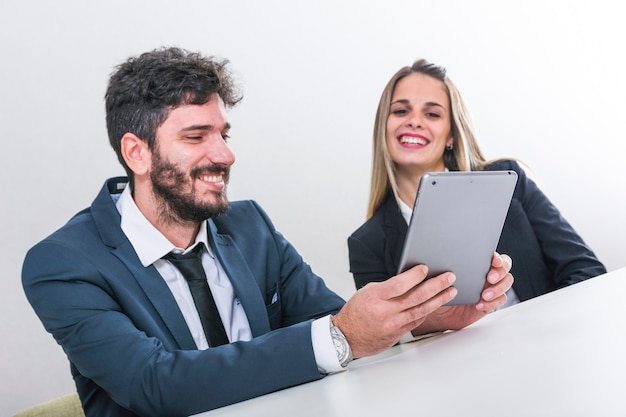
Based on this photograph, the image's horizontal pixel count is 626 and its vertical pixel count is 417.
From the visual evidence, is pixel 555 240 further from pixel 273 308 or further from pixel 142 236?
pixel 142 236

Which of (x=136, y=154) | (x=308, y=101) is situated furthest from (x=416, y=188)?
(x=136, y=154)

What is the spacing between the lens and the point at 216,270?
2068mm

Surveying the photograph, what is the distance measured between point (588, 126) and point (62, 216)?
2.85m

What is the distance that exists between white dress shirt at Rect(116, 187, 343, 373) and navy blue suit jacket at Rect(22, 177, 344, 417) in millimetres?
33

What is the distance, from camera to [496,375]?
1.25m

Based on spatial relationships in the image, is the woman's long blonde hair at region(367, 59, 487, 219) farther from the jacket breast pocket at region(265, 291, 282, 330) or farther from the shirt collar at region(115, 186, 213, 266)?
the shirt collar at region(115, 186, 213, 266)

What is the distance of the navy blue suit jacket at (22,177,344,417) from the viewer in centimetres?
150

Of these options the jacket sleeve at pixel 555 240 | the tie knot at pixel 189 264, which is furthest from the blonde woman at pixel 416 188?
the tie knot at pixel 189 264

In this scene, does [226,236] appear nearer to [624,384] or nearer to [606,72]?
[624,384]

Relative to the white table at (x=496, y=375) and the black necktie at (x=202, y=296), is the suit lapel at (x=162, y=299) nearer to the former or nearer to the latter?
the black necktie at (x=202, y=296)

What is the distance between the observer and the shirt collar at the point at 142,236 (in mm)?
1866

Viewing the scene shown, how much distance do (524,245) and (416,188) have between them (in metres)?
0.49

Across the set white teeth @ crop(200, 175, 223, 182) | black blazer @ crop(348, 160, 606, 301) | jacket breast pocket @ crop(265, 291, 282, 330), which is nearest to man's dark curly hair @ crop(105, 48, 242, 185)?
white teeth @ crop(200, 175, 223, 182)

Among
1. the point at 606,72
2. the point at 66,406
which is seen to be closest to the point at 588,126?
the point at 606,72
